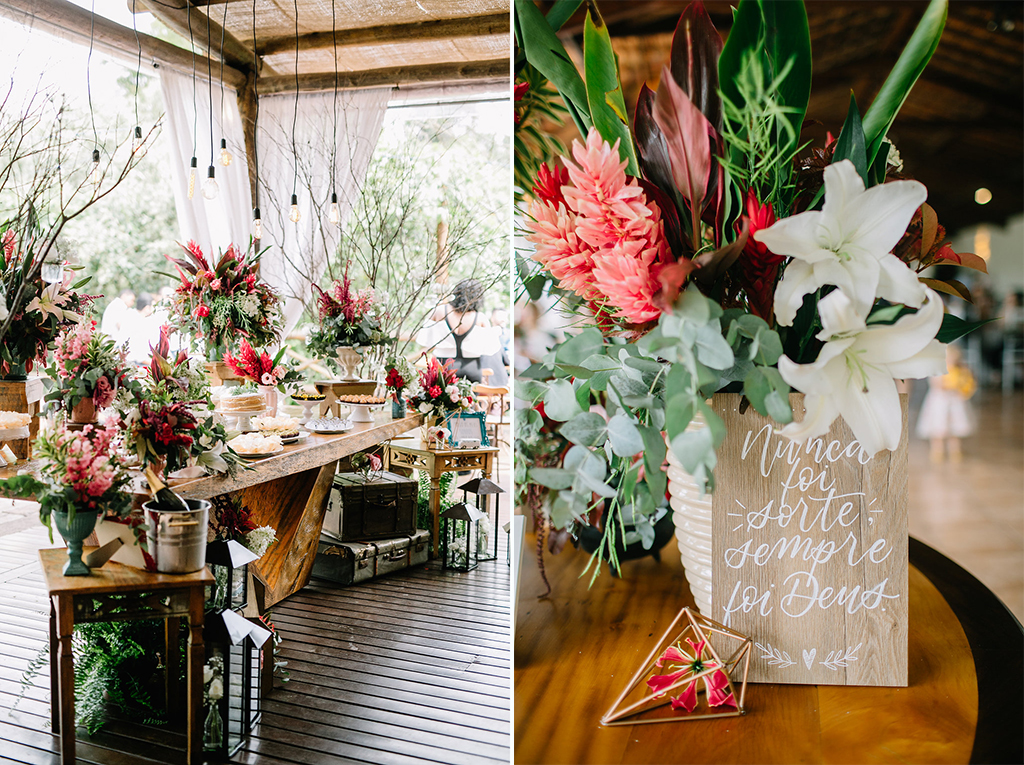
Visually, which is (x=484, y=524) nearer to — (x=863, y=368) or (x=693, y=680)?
(x=693, y=680)

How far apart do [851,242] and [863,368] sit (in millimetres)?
101

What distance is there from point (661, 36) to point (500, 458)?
4660 mm

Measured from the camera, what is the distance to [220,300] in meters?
3.00

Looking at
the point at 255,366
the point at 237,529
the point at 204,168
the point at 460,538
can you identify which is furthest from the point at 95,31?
the point at 460,538

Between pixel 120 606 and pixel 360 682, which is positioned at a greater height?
pixel 120 606

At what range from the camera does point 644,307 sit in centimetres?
54

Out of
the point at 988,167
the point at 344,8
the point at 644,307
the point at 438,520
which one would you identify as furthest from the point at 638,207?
the point at 988,167

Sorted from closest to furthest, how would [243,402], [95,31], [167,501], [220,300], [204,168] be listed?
[167,501]
[243,402]
[220,300]
[95,31]
[204,168]

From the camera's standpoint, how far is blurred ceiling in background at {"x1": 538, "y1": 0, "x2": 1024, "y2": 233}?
2043 millimetres

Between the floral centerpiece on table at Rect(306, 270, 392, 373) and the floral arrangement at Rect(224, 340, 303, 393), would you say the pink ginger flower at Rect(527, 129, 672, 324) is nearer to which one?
the floral arrangement at Rect(224, 340, 303, 393)

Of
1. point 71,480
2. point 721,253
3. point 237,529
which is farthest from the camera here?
point 237,529

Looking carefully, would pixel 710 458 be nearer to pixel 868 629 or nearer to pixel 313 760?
pixel 868 629

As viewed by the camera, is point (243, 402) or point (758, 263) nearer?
point (758, 263)

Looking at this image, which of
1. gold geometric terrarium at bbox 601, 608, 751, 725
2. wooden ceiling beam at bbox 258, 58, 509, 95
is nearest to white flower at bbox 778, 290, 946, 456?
gold geometric terrarium at bbox 601, 608, 751, 725
